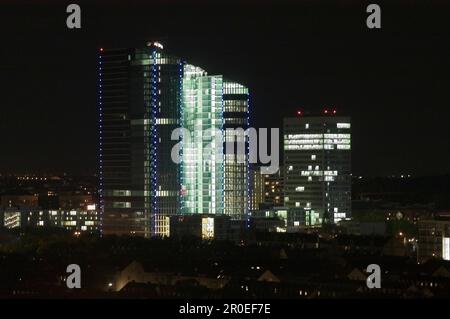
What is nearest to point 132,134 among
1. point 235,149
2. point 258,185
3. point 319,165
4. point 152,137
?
point 152,137

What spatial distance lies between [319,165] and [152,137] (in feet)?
68.0

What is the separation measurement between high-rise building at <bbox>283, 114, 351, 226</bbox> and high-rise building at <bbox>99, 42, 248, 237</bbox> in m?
15.4

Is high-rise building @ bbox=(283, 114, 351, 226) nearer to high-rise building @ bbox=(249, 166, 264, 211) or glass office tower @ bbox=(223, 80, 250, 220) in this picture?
glass office tower @ bbox=(223, 80, 250, 220)

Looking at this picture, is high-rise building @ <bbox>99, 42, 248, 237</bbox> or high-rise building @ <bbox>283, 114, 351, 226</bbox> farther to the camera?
high-rise building @ <bbox>283, 114, 351, 226</bbox>

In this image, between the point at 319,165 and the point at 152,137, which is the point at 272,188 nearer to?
the point at 319,165

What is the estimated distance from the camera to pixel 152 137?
5209 cm

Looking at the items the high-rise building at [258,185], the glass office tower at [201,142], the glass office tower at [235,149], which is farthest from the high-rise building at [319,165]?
the high-rise building at [258,185]

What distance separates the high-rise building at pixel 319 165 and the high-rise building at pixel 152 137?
1544 cm

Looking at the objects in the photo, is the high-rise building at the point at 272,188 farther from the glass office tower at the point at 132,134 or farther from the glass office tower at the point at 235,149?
the glass office tower at the point at 132,134

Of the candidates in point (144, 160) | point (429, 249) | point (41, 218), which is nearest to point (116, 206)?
point (144, 160)

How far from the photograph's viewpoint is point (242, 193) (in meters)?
58.6

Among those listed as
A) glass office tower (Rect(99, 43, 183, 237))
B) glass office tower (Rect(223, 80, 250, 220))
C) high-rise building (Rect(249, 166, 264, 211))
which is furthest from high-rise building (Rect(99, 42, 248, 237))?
high-rise building (Rect(249, 166, 264, 211))

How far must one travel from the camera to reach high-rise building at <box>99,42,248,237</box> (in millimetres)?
51375
